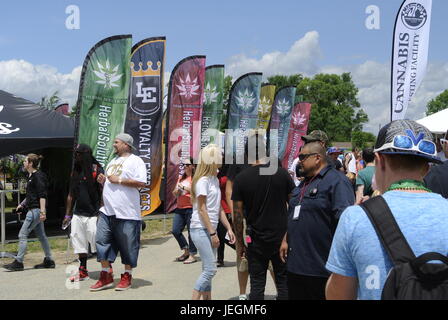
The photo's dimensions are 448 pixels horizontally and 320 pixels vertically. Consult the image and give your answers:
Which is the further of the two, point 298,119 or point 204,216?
point 298,119

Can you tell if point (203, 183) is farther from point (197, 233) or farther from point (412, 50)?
point (412, 50)

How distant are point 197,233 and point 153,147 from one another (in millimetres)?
5663

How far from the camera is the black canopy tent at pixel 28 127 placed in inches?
393

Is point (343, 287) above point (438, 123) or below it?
below

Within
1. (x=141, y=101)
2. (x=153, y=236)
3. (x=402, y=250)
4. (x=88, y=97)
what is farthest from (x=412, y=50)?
(x=402, y=250)

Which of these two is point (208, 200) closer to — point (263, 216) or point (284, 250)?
point (263, 216)

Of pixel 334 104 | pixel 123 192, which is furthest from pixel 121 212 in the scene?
pixel 334 104

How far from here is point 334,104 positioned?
6719 centimetres

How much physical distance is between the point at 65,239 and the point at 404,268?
10656 millimetres

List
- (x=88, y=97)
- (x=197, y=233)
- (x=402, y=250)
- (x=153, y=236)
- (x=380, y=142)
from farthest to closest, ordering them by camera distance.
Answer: (x=153, y=236) < (x=88, y=97) < (x=197, y=233) < (x=380, y=142) < (x=402, y=250)

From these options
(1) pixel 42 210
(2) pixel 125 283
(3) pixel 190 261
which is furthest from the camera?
(3) pixel 190 261

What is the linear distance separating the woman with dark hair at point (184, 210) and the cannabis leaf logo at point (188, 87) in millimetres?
3961

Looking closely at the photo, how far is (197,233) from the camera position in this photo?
5.04 m

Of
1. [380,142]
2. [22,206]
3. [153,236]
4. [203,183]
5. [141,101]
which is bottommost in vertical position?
[153,236]
